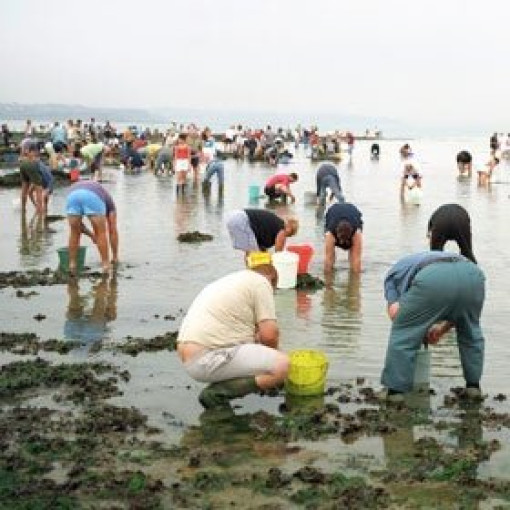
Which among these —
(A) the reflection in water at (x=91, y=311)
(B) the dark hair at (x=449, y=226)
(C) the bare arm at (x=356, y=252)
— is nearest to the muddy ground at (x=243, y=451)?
(B) the dark hair at (x=449, y=226)

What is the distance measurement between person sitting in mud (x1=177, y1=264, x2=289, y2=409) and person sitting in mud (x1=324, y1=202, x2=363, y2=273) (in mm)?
5332

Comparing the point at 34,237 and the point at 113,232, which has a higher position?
the point at 113,232

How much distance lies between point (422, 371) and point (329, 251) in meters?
5.39

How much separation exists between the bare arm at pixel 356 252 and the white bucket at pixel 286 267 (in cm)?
127

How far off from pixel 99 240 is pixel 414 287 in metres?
6.43

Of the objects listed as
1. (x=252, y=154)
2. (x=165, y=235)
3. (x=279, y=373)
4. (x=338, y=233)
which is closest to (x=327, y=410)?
(x=279, y=373)

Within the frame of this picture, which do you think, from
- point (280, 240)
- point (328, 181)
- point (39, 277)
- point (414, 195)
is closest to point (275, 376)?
point (280, 240)

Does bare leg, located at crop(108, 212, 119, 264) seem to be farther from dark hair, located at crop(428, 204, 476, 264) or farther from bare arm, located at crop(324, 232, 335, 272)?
dark hair, located at crop(428, 204, 476, 264)

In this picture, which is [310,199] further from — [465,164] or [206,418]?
[206,418]

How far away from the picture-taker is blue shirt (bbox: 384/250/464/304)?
21.8ft

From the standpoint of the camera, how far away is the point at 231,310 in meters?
6.47

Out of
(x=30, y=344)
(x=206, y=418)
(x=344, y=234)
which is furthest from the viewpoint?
(x=344, y=234)

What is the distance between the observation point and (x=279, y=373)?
650 centimetres

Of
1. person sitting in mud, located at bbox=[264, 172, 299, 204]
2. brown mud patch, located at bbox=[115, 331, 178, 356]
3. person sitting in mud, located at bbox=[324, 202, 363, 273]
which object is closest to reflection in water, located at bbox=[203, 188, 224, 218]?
person sitting in mud, located at bbox=[264, 172, 299, 204]
